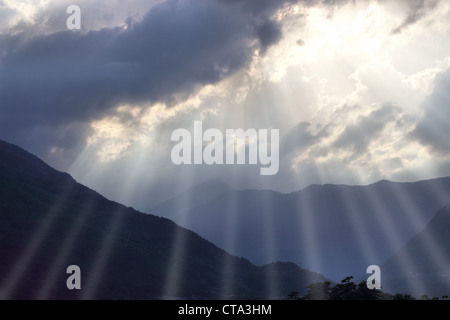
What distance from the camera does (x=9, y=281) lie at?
196625mm

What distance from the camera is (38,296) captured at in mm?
188000
